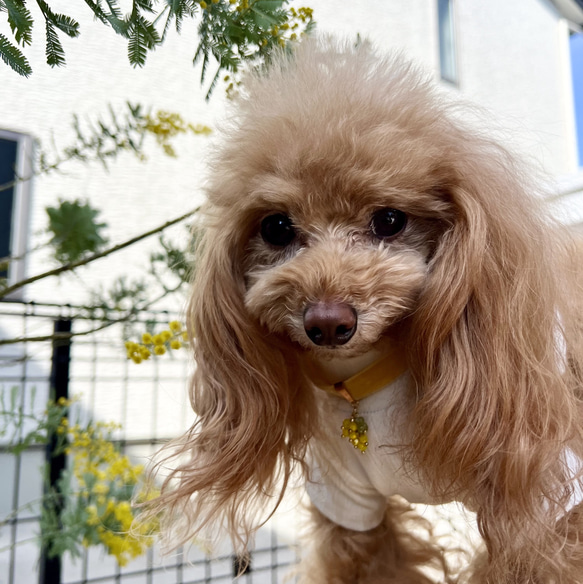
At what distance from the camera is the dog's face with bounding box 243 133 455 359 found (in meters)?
0.54

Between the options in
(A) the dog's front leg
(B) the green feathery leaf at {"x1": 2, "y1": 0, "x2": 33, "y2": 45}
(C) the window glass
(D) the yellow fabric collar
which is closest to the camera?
(B) the green feathery leaf at {"x1": 2, "y1": 0, "x2": 33, "y2": 45}

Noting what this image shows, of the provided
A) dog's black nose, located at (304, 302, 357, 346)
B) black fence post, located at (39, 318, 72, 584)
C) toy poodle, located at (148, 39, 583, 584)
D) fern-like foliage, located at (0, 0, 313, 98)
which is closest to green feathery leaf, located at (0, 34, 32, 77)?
fern-like foliage, located at (0, 0, 313, 98)

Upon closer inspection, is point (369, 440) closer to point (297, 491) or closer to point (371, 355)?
point (371, 355)

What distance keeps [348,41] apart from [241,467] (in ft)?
1.83

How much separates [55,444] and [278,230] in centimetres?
77

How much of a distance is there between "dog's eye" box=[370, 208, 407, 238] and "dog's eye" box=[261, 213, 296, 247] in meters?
0.09

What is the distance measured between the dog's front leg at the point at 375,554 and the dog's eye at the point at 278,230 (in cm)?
49

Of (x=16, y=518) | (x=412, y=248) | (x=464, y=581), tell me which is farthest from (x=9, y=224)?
(x=464, y=581)

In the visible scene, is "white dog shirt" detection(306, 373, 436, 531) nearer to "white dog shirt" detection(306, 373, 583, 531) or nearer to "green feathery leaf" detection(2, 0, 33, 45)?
"white dog shirt" detection(306, 373, 583, 531)

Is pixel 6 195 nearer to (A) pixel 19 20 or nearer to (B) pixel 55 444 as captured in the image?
(B) pixel 55 444

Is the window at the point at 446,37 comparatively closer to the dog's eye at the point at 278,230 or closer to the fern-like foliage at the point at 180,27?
the fern-like foliage at the point at 180,27

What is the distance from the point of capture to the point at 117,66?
30.5 inches

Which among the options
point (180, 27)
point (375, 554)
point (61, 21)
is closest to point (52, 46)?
point (61, 21)

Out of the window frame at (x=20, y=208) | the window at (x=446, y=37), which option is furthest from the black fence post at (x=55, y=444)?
the window at (x=446, y=37)
